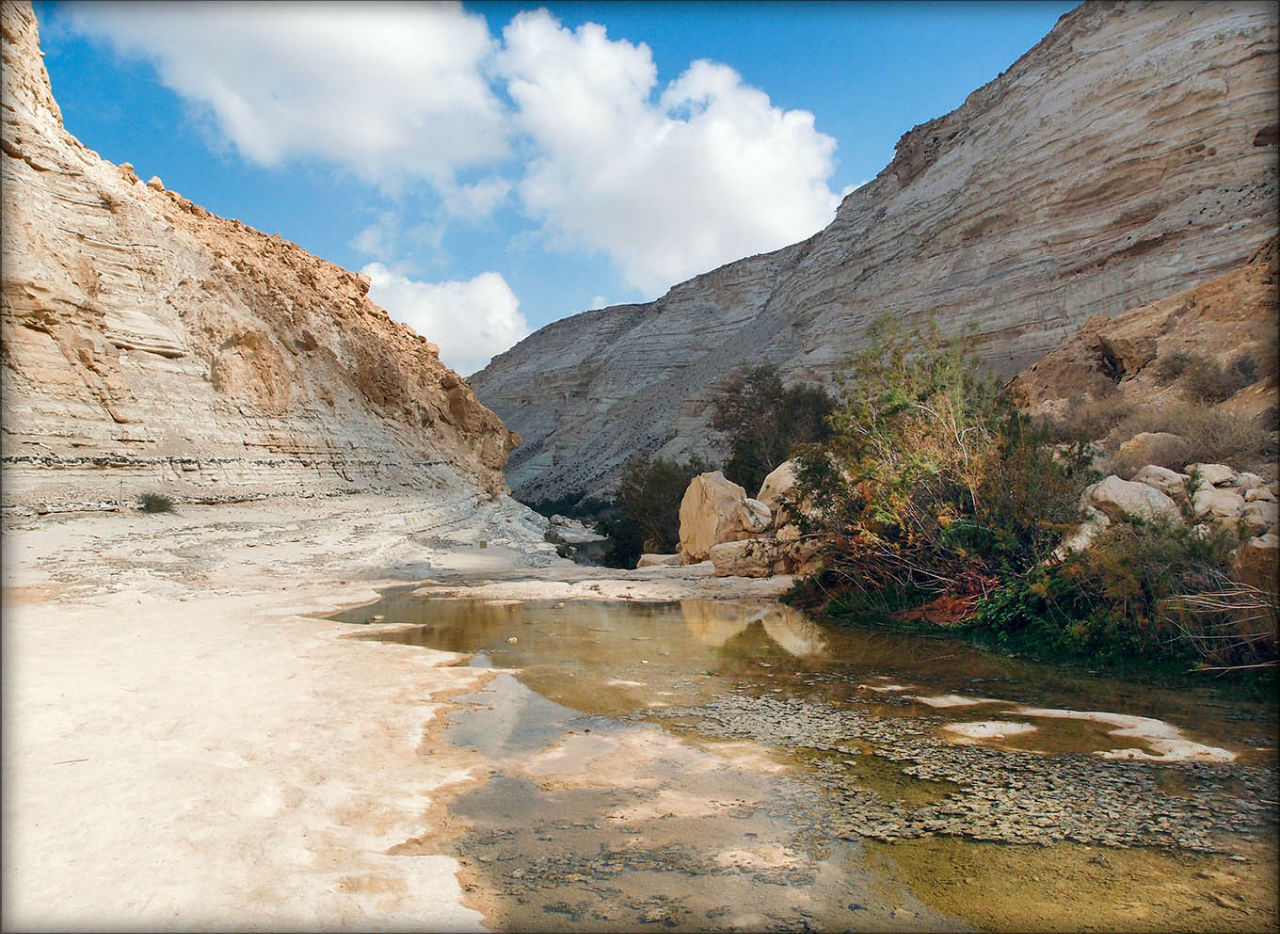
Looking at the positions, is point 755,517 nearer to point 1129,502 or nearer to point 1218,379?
point 1129,502

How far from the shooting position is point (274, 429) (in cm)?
1727

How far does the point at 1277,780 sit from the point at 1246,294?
1364 centimetres

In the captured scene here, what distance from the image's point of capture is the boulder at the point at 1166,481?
22.9 ft

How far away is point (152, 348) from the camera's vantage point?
15.1 m

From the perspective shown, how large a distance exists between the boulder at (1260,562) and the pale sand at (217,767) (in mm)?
5329

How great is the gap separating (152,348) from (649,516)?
11805 millimetres

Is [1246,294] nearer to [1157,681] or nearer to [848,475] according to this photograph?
[848,475]

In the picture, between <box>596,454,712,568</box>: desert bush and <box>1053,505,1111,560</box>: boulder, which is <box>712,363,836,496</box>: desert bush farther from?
<box>1053,505,1111,560</box>: boulder

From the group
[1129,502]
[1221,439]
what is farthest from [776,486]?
[1129,502]

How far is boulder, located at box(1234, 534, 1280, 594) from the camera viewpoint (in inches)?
203

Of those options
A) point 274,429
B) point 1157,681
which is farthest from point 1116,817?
point 274,429

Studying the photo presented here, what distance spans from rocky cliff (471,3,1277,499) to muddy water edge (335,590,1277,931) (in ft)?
69.1

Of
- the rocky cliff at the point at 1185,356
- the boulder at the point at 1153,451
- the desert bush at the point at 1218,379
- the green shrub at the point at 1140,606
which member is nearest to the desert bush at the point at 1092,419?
the rocky cliff at the point at 1185,356

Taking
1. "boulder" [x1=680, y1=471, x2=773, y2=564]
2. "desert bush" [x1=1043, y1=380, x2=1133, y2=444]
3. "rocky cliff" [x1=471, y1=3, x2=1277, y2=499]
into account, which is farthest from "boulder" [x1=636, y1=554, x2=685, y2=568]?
"rocky cliff" [x1=471, y1=3, x2=1277, y2=499]
